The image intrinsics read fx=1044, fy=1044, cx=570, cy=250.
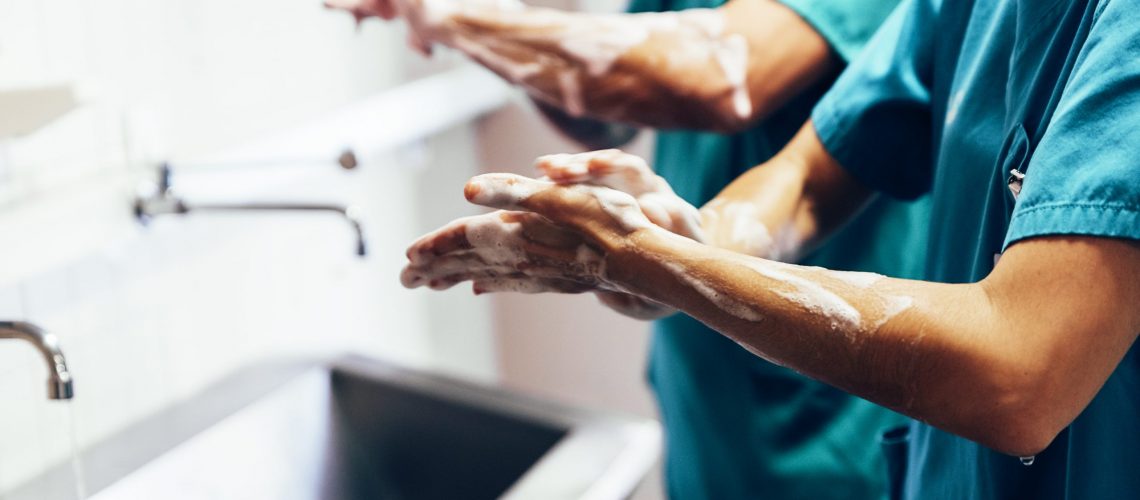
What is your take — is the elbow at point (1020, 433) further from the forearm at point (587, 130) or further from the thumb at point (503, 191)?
the forearm at point (587, 130)

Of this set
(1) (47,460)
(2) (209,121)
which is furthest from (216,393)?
(2) (209,121)

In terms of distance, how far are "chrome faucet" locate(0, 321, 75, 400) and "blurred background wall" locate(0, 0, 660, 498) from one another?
0.76 feet

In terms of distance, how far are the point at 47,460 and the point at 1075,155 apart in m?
0.95

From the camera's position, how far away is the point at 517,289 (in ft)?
2.47

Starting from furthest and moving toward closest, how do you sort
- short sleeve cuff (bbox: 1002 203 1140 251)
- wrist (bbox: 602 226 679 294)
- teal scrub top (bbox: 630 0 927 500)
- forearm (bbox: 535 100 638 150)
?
forearm (bbox: 535 100 638 150) → teal scrub top (bbox: 630 0 927 500) → wrist (bbox: 602 226 679 294) → short sleeve cuff (bbox: 1002 203 1140 251)

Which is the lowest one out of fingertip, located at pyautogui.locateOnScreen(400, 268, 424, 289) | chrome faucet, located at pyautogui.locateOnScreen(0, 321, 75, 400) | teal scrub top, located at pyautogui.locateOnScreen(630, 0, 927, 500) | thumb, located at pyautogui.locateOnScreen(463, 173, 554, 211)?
teal scrub top, located at pyautogui.locateOnScreen(630, 0, 927, 500)

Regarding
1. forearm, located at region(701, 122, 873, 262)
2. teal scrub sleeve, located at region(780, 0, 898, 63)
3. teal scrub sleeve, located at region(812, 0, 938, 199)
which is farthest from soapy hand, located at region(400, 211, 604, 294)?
teal scrub sleeve, located at region(780, 0, 898, 63)

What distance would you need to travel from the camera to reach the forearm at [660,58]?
970 millimetres

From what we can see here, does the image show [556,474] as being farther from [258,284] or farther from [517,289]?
[258,284]

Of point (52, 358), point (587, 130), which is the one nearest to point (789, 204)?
point (587, 130)

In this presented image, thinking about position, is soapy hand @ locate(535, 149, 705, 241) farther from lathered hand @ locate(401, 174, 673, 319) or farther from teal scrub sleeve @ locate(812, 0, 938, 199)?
teal scrub sleeve @ locate(812, 0, 938, 199)

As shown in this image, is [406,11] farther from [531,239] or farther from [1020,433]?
[1020,433]

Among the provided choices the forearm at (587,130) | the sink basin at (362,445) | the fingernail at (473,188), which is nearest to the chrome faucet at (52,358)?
the sink basin at (362,445)

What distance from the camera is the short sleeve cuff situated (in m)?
0.52
